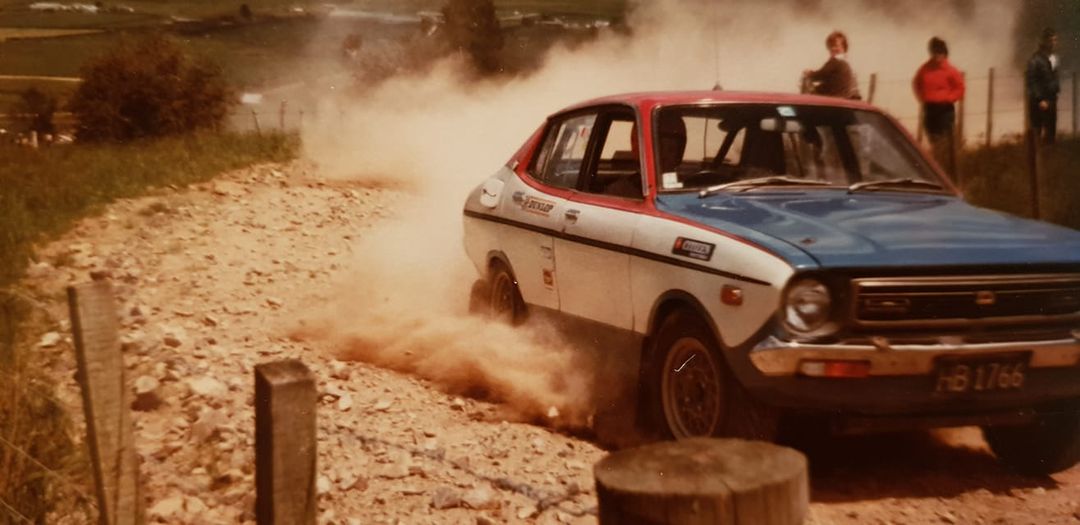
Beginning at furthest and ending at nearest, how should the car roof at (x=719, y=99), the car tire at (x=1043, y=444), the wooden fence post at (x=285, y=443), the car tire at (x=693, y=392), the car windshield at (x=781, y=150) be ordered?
the car roof at (x=719, y=99), the car windshield at (x=781, y=150), the car tire at (x=1043, y=444), the car tire at (x=693, y=392), the wooden fence post at (x=285, y=443)

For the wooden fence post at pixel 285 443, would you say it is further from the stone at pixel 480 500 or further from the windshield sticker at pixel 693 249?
the windshield sticker at pixel 693 249

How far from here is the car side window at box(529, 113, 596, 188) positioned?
6.45 metres

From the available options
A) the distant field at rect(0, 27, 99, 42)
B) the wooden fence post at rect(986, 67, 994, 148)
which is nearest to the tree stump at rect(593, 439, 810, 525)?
the wooden fence post at rect(986, 67, 994, 148)

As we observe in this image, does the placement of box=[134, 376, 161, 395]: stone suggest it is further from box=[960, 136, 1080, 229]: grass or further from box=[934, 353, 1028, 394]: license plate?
box=[960, 136, 1080, 229]: grass

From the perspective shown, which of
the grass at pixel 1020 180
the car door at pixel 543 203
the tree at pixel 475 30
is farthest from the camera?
the tree at pixel 475 30

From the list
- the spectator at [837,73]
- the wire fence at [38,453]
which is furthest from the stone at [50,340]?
the spectator at [837,73]

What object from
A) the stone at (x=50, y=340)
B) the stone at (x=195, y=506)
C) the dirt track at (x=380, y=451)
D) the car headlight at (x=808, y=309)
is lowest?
the stone at (x=195, y=506)

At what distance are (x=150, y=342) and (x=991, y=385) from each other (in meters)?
5.05

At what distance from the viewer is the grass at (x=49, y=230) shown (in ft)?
15.7

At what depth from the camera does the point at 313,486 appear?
2.61 metres

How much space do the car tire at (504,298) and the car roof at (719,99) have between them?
1271 millimetres

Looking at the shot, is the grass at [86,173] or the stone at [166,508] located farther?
the grass at [86,173]

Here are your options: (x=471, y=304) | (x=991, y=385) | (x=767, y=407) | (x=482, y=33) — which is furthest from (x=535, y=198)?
(x=482, y=33)

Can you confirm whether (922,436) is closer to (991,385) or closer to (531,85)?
(991,385)
